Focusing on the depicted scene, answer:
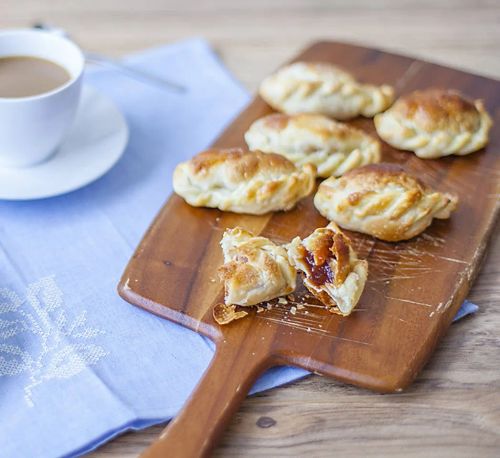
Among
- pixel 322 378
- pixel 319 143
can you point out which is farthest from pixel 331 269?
pixel 319 143

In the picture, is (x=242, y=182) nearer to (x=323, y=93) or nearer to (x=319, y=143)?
(x=319, y=143)

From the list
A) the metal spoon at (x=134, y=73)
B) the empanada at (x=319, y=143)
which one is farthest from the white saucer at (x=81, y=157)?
the empanada at (x=319, y=143)

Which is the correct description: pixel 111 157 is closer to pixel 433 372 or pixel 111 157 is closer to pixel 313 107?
pixel 313 107

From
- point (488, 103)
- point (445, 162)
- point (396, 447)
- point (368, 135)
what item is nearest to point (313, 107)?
point (368, 135)

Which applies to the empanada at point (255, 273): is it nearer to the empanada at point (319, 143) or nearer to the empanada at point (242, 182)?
the empanada at point (242, 182)

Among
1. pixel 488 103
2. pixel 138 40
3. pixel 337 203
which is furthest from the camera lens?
pixel 138 40

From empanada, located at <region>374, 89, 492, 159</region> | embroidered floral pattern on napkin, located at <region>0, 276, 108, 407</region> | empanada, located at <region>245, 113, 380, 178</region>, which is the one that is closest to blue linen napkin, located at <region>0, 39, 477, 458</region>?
embroidered floral pattern on napkin, located at <region>0, 276, 108, 407</region>

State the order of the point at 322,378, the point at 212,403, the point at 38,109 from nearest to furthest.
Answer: the point at 212,403
the point at 322,378
the point at 38,109
